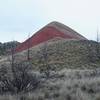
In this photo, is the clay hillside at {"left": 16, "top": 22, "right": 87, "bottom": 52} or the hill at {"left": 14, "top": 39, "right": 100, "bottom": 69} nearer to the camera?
the hill at {"left": 14, "top": 39, "right": 100, "bottom": 69}

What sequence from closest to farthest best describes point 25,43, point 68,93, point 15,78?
point 68,93, point 15,78, point 25,43

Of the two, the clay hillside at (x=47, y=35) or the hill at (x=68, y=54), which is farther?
the clay hillside at (x=47, y=35)

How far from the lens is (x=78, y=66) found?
50.7 m

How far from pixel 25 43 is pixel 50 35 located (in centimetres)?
622

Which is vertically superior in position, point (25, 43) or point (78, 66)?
point (25, 43)

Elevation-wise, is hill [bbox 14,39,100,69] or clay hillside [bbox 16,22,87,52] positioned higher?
clay hillside [bbox 16,22,87,52]

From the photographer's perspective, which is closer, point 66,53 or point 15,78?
point 15,78

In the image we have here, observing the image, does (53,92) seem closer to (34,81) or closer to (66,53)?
(34,81)

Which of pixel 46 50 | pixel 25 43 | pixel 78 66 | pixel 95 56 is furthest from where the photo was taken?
pixel 25 43

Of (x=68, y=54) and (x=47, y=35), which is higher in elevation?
(x=47, y=35)

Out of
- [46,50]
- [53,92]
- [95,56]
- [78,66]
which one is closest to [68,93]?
[53,92]

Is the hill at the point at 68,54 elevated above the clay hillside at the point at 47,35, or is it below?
below

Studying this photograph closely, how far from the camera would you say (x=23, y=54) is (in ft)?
212

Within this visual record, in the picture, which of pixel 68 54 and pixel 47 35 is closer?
pixel 68 54
